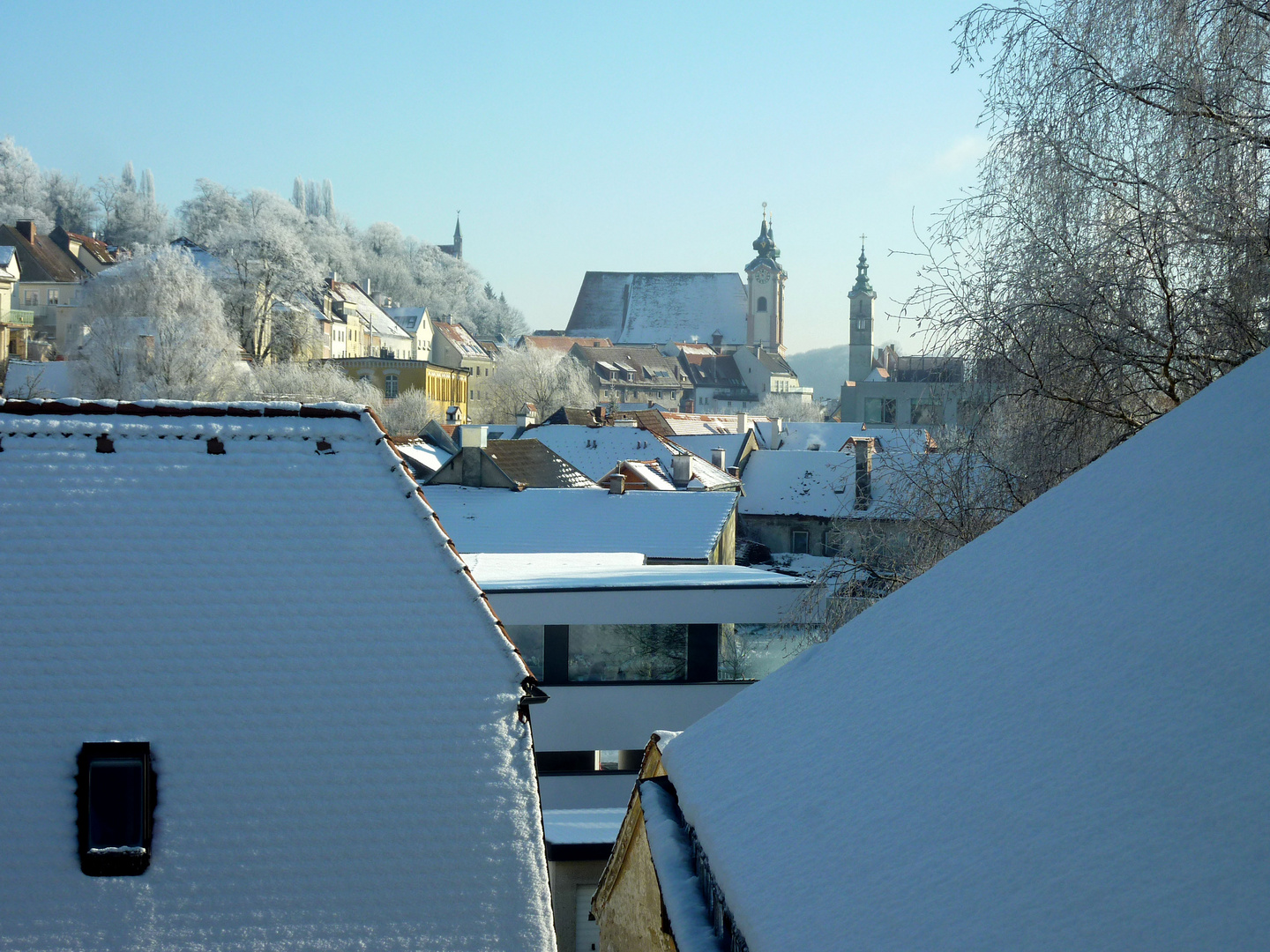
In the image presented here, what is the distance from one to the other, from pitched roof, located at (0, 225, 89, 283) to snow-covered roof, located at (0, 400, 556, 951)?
8511 cm

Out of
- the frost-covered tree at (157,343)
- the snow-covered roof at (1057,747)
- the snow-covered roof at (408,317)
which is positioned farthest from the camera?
the snow-covered roof at (408,317)

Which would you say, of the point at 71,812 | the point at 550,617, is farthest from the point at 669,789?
the point at 550,617

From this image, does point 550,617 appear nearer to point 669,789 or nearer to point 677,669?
point 677,669

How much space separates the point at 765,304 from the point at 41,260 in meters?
81.1

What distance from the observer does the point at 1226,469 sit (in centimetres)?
308

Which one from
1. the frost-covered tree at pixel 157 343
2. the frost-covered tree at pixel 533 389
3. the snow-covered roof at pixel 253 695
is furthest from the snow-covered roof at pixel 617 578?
the frost-covered tree at pixel 533 389

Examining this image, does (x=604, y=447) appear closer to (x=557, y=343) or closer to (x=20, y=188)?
(x=557, y=343)

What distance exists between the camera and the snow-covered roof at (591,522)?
23922 mm

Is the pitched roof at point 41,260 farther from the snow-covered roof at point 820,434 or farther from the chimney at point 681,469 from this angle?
the chimney at point 681,469

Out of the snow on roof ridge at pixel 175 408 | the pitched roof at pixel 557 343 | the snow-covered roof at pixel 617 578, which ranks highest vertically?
the pitched roof at pixel 557 343

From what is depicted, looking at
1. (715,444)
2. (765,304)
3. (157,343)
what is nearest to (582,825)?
(715,444)

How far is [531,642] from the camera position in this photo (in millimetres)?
15398

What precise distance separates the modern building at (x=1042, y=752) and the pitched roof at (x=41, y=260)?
90.2 metres

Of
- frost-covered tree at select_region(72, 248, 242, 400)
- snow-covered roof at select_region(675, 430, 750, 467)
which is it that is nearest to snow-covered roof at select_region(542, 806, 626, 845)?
frost-covered tree at select_region(72, 248, 242, 400)
